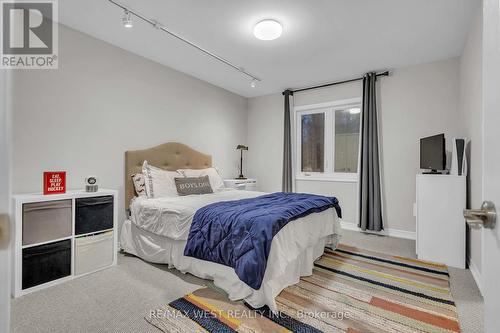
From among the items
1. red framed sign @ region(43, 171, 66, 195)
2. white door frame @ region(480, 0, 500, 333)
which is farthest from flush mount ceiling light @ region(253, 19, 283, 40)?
red framed sign @ region(43, 171, 66, 195)

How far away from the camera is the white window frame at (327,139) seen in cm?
423

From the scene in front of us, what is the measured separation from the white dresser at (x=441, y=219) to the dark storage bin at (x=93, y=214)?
337cm

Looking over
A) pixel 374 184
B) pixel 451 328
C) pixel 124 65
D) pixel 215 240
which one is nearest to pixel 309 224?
pixel 215 240

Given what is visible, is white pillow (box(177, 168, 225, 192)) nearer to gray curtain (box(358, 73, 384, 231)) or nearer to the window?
the window

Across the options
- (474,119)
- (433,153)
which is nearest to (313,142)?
(433,153)

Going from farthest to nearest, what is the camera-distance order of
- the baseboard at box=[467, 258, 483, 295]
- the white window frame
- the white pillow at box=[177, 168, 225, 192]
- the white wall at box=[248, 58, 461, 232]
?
the white window frame
the white pillow at box=[177, 168, 225, 192]
the white wall at box=[248, 58, 461, 232]
the baseboard at box=[467, 258, 483, 295]

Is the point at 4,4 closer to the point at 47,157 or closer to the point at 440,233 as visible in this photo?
the point at 47,157

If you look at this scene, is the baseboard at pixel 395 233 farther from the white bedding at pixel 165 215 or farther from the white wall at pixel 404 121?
the white bedding at pixel 165 215

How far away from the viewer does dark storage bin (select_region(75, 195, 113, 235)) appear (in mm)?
2361

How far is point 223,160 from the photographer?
4.73 meters

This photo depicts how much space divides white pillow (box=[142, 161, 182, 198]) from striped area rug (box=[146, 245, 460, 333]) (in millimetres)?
1382

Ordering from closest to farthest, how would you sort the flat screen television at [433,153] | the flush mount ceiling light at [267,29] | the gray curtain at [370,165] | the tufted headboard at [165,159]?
the flush mount ceiling light at [267,29]
the flat screen television at [433,153]
the tufted headboard at [165,159]
the gray curtain at [370,165]
